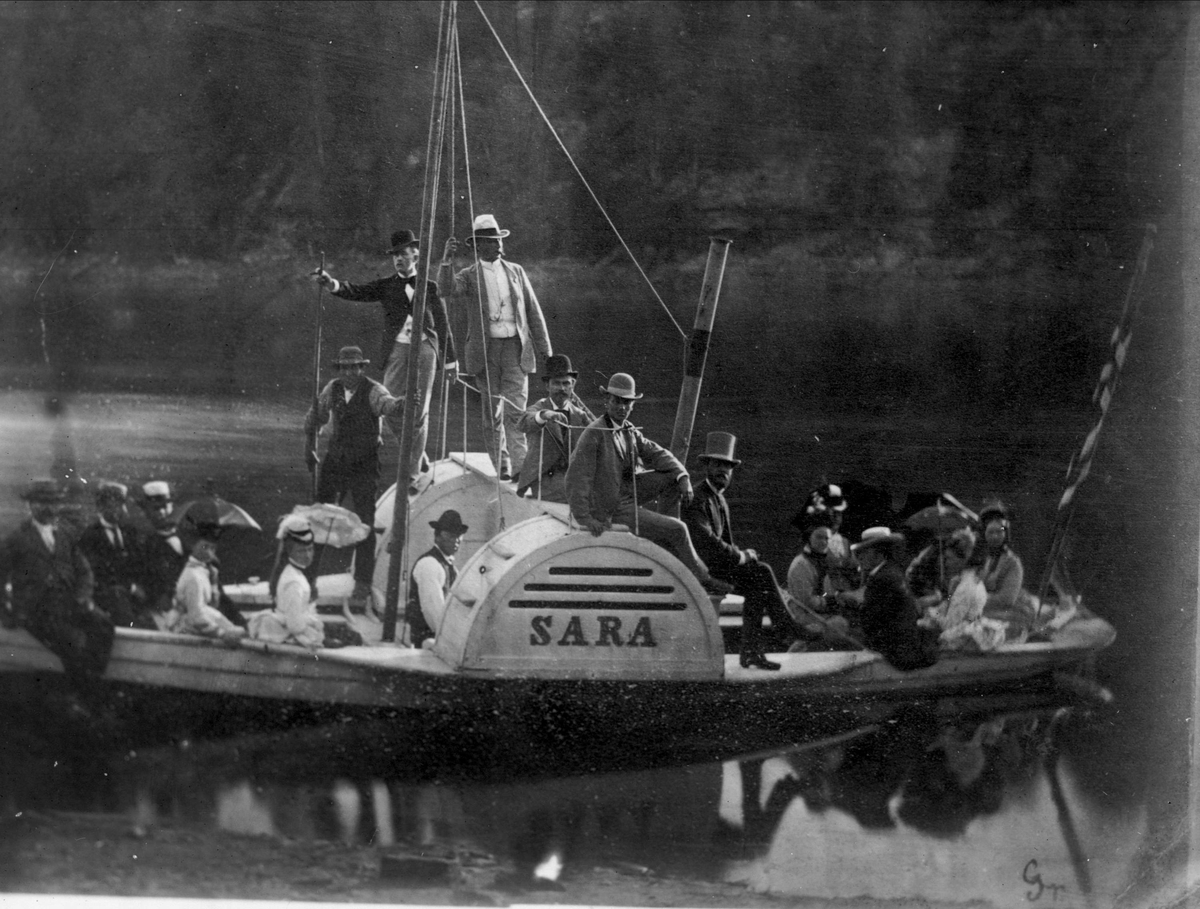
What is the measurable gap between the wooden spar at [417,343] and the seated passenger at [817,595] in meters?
1.15

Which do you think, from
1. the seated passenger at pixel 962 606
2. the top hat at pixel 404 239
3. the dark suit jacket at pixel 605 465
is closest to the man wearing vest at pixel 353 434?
the top hat at pixel 404 239

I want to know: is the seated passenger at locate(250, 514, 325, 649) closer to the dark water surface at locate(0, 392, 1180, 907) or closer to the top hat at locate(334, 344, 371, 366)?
the dark water surface at locate(0, 392, 1180, 907)

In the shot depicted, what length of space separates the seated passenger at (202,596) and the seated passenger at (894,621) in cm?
183

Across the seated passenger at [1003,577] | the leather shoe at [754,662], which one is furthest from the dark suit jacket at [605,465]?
the seated passenger at [1003,577]

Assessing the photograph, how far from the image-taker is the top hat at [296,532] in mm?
3324

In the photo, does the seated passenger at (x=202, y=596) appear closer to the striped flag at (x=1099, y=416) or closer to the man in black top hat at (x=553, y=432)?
the man in black top hat at (x=553, y=432)

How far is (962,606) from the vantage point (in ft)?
11.1

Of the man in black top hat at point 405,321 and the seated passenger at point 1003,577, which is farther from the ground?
the man in black top hat at point 405,321

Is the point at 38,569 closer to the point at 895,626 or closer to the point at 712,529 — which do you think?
the point at 712,529

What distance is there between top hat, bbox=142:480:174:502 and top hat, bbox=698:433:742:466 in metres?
1.57

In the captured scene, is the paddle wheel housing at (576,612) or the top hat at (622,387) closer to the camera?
the paddle wheel housing at (576,612)

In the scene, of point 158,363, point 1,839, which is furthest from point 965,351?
point 1,839

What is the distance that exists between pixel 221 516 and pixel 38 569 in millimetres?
559

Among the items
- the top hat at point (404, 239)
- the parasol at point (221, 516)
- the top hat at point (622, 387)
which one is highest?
the top hat at point (404, 239)
